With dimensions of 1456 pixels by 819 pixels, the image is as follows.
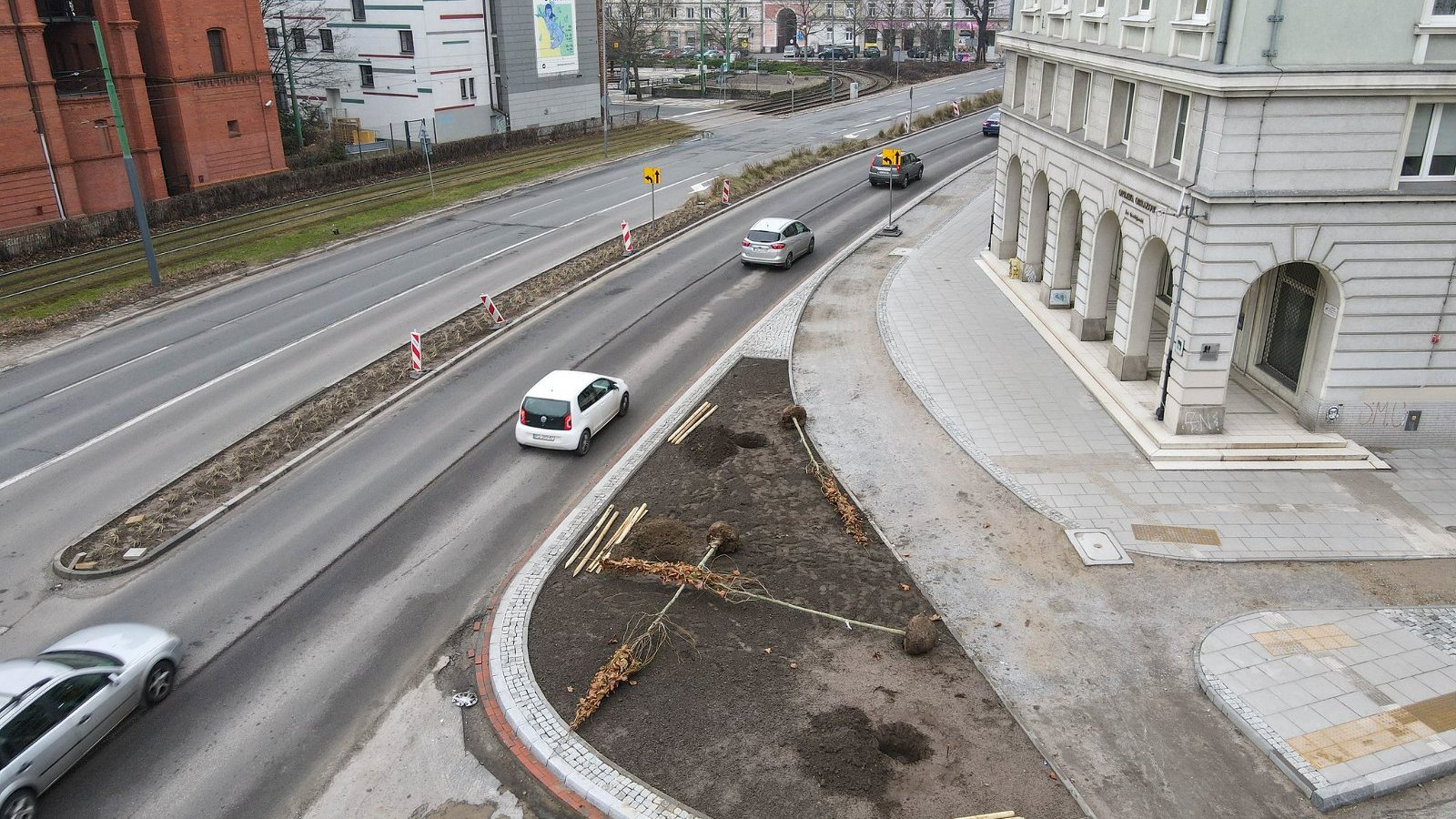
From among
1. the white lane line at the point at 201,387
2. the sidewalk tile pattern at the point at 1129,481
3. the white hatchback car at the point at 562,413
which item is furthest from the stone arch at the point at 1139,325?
the white lane line at the point at 201,387

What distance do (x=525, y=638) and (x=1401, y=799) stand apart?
11709 mm

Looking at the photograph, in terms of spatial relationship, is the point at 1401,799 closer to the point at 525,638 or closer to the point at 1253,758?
the point at 1253,758

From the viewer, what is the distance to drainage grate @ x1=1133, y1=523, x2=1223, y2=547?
17484mm

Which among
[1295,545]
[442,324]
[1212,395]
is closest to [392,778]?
[1295,545]

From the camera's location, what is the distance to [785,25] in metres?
133

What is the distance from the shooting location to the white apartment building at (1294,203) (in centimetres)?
1833

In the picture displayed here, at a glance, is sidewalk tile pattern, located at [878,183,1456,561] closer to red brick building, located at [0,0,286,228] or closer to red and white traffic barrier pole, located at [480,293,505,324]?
red and white traffic barrier pole, located at [480,293,505,324]

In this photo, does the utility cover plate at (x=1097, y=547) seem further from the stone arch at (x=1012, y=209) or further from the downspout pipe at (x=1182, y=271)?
the stone arch at (x=1012, y=209)

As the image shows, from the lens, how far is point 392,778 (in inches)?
486

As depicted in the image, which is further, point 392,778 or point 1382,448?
point 1382,448

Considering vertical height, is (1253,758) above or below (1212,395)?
below

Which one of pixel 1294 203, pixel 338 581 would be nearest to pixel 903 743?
pixel 338 581

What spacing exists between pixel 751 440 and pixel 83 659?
1269cm

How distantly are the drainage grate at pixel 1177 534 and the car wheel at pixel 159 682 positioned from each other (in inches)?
625
